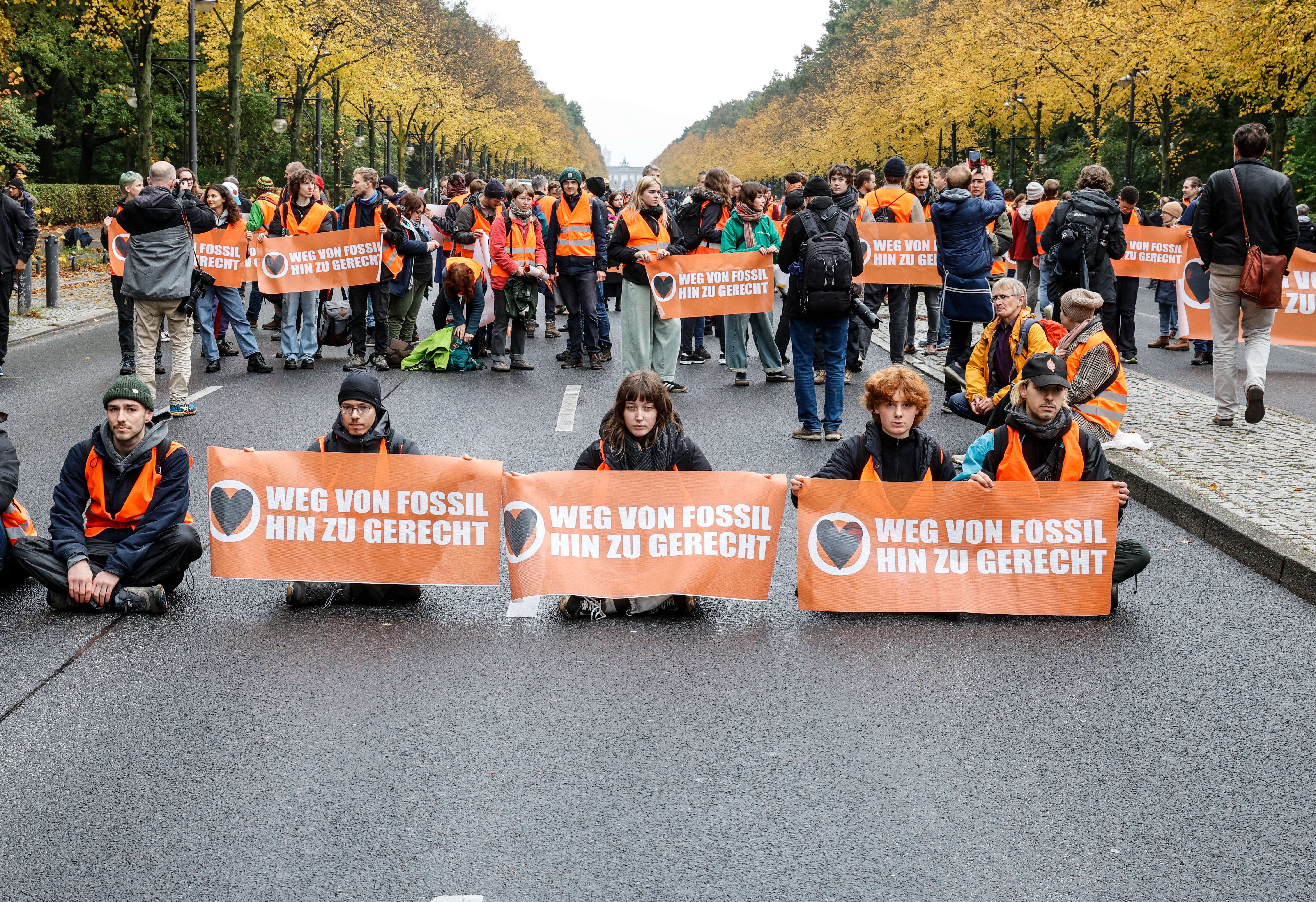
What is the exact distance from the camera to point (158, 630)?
605cm

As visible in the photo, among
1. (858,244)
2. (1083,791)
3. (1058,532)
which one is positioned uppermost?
(858,244)

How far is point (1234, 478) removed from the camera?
29.0 feet

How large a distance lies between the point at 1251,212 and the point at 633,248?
5.18m

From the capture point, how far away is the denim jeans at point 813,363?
10.3m

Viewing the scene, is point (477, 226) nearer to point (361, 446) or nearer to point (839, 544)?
point (361, 446)

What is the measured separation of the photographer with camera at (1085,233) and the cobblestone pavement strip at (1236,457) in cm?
124

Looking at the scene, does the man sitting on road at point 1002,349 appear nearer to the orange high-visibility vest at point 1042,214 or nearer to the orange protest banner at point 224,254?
the orange high-visibility vest at point 1042,214

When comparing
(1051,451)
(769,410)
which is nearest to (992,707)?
(1051,451)

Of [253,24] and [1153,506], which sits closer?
[1153,506]

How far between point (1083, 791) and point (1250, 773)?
0.61 metres

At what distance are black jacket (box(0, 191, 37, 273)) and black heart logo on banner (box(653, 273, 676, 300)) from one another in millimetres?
6283

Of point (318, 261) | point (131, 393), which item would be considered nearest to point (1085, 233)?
point (318, 261)

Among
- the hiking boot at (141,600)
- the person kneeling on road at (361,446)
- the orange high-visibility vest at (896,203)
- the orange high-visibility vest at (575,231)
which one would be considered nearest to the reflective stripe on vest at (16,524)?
the hiking boot at (141,600)

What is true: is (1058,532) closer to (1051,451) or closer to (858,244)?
(1051,451)
